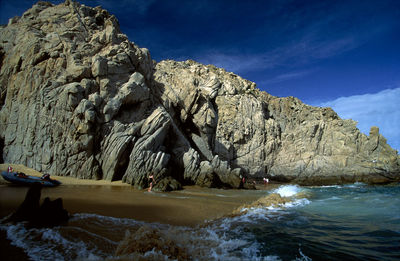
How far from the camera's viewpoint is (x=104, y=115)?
58.7 feet

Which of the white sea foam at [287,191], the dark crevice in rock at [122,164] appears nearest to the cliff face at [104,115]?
the dark crevice in rock at [122,164]

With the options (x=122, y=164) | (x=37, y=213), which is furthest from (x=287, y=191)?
(x=37, y=213)

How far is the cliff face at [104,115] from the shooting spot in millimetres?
17000

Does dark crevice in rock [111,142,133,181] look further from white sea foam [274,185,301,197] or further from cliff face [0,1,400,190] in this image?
white sea foam [274,185,301,197]

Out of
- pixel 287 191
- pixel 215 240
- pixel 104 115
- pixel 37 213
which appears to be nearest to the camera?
pixel 215 240

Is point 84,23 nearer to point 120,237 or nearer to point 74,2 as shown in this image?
point 74,2

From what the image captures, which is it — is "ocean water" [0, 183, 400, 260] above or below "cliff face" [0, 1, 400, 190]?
below

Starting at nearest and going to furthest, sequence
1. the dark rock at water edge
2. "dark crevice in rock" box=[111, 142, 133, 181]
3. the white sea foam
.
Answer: the dark rock at water edge → the white sea foam → "dark crevice in rock" box=[111, 142, 133, 181]

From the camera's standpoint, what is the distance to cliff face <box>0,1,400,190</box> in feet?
55.8

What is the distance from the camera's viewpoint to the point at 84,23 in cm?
2303

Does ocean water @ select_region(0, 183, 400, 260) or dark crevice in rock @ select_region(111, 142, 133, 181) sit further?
dark crevice in rock @ select_region(111, 142, 133, 181)

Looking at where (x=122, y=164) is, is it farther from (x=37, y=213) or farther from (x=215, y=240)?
(x=215, y=240)

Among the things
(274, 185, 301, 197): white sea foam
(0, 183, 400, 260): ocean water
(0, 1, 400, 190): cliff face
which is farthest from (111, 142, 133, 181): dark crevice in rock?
(274, 185, 301, 197): white sea foam

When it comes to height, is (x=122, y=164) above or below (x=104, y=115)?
below
